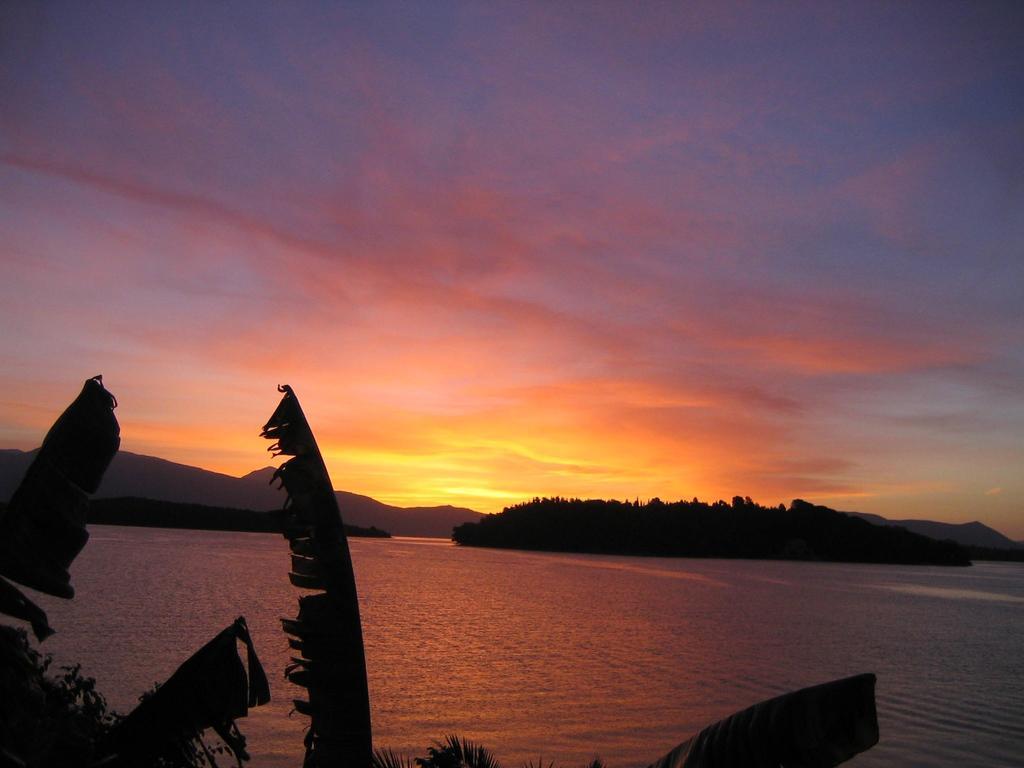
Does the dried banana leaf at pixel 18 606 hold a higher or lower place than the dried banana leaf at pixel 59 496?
lower

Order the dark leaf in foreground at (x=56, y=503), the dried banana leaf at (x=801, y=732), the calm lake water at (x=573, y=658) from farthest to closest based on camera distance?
the calm lake water at (x=573, y=658)
the dark leaf in foreground at (x=56, y=503)
the dried banana leaf at (x=801, y=732)

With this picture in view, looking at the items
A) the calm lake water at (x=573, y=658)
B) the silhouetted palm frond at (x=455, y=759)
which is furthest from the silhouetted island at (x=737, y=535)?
the silhouetted palm frond at (x=455, y=759)

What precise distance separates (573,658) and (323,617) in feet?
98.0

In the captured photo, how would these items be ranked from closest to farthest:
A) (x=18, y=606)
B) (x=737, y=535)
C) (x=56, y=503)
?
(x=18, y=606) → (x=56, y=503) → (x=737, y=535)

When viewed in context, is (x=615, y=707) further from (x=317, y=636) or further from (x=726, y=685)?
(x=317, y=636)

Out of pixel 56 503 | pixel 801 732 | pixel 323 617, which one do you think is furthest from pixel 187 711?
pixel 801 732

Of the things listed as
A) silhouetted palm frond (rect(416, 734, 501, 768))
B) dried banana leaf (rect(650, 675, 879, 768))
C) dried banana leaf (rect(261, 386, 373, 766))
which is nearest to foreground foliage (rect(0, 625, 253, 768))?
dried banana leaf (rect(261, 386, 373, 766))

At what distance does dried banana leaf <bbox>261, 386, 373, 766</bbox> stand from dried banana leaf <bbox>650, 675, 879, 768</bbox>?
198 centimetres

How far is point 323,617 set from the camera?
5004 millimetres

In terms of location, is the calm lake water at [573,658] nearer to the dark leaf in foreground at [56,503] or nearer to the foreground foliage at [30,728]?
the foreground foliage at [30,728]

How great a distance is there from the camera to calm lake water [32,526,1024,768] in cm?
1992

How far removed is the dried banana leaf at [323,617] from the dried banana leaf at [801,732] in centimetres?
198

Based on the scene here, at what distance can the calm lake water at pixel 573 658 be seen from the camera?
1992cm

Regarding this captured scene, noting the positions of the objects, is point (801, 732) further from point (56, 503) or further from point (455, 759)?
point (56, 503)
